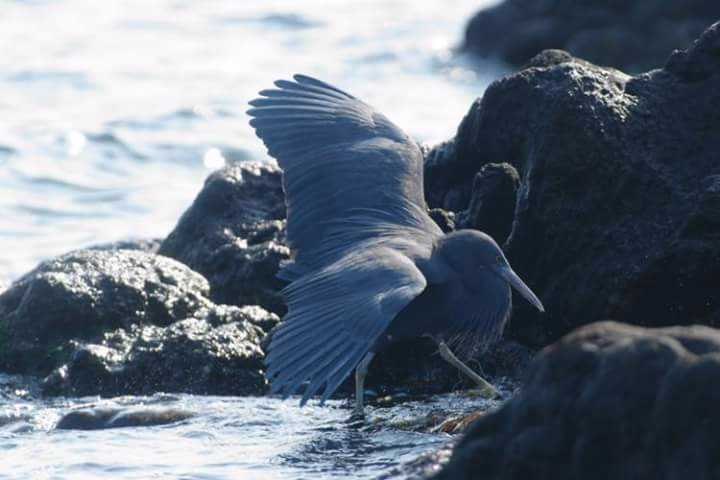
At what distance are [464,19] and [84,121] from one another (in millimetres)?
7993

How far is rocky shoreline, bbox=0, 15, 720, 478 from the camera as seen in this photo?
244 inches

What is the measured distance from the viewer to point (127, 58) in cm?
1664

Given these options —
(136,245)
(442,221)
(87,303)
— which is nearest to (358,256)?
(442,221)

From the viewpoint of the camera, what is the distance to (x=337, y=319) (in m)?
5.19

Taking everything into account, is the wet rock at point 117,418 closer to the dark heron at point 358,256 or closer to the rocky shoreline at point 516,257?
the rocky shoreline at point 516,257

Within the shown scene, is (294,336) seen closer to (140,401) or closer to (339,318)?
(339,318)

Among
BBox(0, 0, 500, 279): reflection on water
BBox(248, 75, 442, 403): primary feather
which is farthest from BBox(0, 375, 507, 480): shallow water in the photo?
BBox(0, 0, 500, 279): reflection on water

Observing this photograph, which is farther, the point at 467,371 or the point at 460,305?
the point at 467,371

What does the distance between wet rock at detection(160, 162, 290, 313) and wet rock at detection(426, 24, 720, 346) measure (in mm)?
1526

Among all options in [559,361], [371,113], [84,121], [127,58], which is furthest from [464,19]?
[559,361]

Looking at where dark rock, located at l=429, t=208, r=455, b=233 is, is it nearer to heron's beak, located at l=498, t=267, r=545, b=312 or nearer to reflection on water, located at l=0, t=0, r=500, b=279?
heron's beak, located at l=498, t=267, r=545, b=312

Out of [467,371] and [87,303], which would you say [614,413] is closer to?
[467,371]

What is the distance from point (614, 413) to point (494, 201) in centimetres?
357

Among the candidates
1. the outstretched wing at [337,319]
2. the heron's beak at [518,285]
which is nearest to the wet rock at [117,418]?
the outstretched wing at [337,319]
